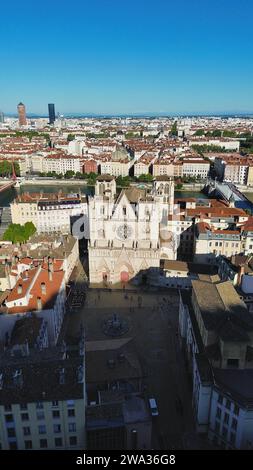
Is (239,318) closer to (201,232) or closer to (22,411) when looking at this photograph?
(22,411)

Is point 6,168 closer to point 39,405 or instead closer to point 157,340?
point 157,340

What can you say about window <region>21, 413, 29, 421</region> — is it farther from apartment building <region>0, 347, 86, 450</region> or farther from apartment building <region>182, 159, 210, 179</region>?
apartment building <region>182, 159, 210, 179</region>

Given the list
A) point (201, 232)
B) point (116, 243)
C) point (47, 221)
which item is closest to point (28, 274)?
point (116, 243)

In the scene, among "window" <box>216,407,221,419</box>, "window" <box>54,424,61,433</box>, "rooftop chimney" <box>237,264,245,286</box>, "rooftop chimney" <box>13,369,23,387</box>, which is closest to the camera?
"rooftop chimney" <box>13,369,23,387</box>

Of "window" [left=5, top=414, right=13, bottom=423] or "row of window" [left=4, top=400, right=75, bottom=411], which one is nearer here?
"row of window" [left=4, top=400, right=75, bottom=411]

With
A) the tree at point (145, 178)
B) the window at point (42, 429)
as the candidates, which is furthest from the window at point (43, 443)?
the tree at point (145, 178)

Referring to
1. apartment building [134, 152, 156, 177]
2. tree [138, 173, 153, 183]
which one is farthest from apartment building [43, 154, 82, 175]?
tree [138, 173, 153, 183]
